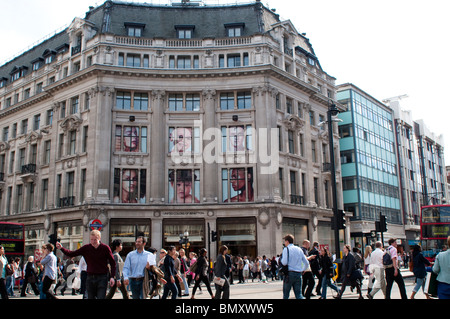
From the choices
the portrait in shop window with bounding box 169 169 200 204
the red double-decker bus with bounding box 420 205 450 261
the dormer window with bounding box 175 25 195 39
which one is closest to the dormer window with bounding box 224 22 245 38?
the dormer window with bounding box 175 25 195 39

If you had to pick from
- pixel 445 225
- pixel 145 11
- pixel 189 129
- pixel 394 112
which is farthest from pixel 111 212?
pixel 394 112

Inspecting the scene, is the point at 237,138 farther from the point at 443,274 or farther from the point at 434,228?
the point at 443,274

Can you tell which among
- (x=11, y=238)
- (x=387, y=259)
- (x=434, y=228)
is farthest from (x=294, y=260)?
(x=11, y=238)

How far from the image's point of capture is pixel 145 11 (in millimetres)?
41844

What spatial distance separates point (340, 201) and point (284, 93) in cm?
1440

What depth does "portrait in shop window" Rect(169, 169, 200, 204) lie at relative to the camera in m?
36.5

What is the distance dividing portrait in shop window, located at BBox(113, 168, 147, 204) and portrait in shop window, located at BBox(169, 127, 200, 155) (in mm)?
3355

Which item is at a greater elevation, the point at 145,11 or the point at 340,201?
the point at 145,11

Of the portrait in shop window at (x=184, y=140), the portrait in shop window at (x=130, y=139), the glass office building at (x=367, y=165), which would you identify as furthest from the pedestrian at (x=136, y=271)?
the glass office building at (x=367, y=165)

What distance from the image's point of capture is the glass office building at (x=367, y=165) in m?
50.6

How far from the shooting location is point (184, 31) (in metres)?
40.4

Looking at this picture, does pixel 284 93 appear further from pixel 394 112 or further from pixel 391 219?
pixel 394 112

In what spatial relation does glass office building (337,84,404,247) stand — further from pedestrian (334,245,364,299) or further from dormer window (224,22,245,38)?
pedestrian (334,245,364,299)

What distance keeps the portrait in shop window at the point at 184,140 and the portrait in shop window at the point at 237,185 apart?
3398mm
